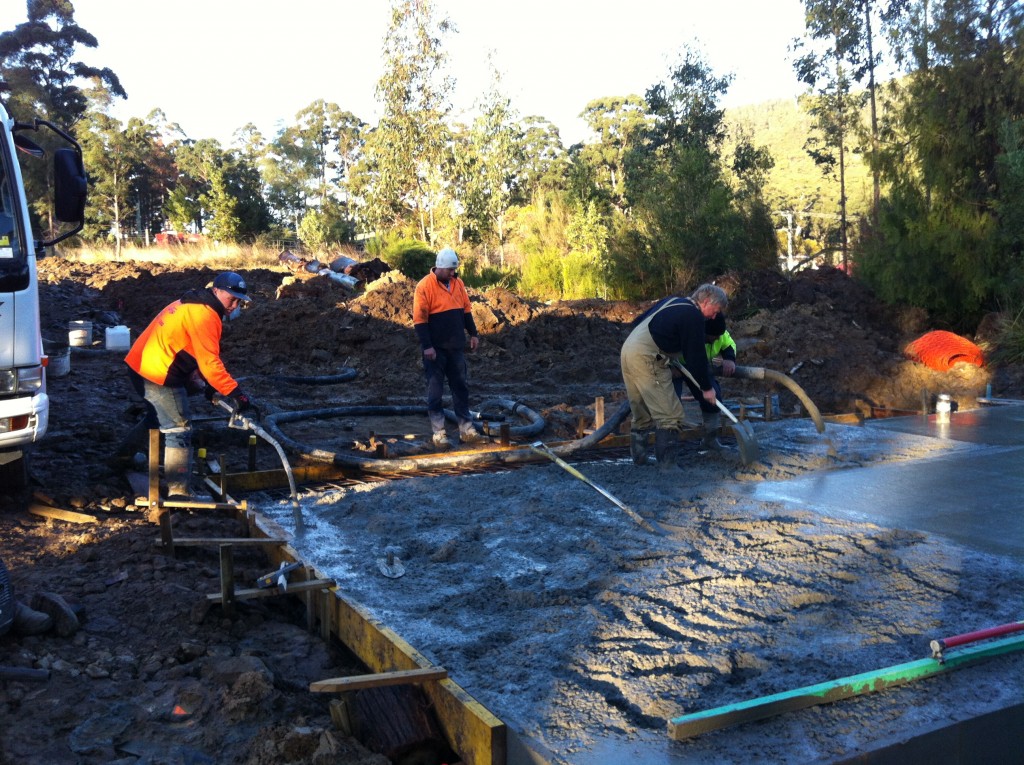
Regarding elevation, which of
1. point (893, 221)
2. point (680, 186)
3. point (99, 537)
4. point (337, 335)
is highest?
point (680, 186)

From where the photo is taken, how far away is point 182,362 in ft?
17.2

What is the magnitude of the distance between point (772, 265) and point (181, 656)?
16.6m

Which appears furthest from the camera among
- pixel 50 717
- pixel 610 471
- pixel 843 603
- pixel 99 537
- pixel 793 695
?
pixel 610 471

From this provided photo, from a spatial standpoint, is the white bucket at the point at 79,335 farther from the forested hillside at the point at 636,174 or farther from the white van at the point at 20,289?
the white van at the point at 20,289

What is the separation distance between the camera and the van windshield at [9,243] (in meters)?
4.63

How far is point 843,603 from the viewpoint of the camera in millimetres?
3680

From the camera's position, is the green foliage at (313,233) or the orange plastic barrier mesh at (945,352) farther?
the green foliage at (313,233)

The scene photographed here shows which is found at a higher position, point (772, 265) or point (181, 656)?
point (772, 265)

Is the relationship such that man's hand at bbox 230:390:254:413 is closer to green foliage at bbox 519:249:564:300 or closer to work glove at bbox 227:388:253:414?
work glove at bbox 227:388:253:414

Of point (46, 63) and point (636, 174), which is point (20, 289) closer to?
point (636, 174)

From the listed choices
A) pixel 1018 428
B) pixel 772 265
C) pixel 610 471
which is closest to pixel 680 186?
pixel 772 265

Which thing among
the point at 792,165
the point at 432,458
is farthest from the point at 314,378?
the point at 792,165

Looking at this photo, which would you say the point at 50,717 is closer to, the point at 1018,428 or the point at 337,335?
Answer: the point at 1018,428

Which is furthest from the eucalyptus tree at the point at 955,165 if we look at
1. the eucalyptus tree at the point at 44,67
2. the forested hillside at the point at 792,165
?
the eucalyptus tree at the point at 44,67
